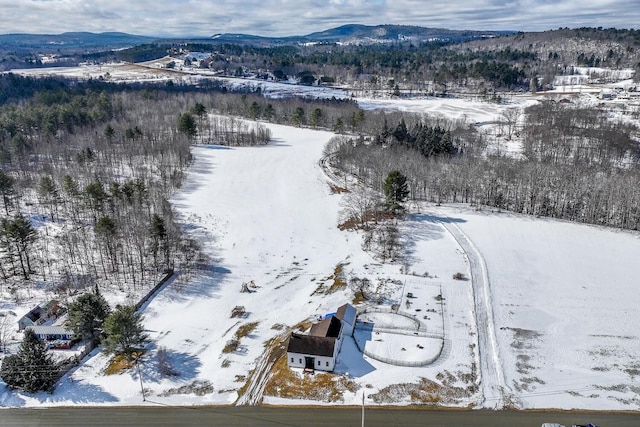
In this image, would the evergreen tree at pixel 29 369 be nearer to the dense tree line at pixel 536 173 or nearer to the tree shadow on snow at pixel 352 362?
the tree shadow on snow at pixel 352 362

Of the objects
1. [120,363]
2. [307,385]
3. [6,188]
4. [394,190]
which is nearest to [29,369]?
[120,363]

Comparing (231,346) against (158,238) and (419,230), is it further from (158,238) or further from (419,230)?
(419,230)

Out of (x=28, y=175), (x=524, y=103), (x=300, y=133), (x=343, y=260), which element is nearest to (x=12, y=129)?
(x=28, y=175)

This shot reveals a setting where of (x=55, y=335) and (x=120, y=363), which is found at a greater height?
(x=55, y=335)

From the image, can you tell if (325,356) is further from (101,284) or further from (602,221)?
(602,221)

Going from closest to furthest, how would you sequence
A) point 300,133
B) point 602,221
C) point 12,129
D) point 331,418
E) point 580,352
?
point 331,418 → point 580,352 → point 602,221 → point 12,129 → point 300,133

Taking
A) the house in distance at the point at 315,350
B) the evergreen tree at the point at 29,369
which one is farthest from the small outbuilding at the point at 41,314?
the house in distance at the point at 315,350

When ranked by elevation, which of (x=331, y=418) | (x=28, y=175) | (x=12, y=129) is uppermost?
(x=12, y=129)
